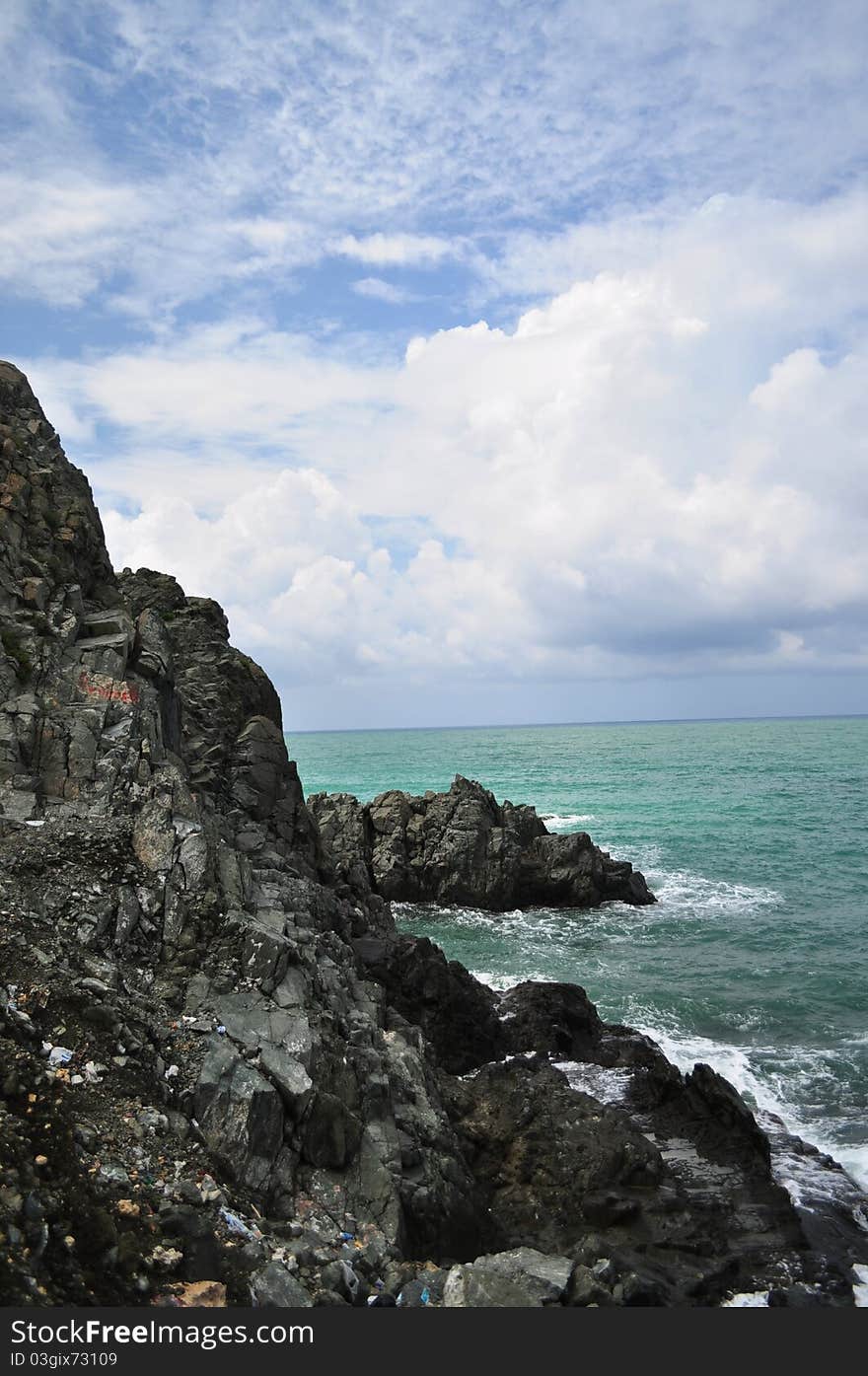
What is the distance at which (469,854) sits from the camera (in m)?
51.3

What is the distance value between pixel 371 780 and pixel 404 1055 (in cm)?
10898

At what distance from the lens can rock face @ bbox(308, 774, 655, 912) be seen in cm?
4975

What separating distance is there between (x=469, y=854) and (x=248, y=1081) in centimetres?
3868

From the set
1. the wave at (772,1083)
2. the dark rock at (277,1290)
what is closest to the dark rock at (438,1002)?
the wave at (772,1083)

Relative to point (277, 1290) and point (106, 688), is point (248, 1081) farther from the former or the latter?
point (106, 688)

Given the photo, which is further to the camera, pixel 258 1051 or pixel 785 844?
pixel 785 844

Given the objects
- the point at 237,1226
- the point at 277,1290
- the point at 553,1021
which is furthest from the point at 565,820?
the point at 277,1290

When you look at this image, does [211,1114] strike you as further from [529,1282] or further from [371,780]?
[371,780]

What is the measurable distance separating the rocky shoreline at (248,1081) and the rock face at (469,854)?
21.2 m

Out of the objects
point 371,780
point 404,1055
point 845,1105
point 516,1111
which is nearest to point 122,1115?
point 404,1055

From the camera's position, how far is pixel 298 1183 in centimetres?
1285

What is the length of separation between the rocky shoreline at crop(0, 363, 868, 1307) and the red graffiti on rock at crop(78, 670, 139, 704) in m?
0.07

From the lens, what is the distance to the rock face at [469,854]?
163ft

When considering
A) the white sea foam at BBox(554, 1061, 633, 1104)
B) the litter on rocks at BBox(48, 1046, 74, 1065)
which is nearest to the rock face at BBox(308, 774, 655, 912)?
the white sea foam at BBox(554, 1061, 633, 1104)
